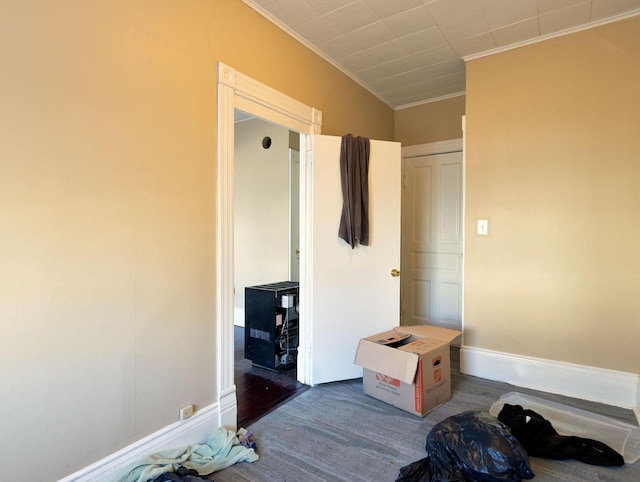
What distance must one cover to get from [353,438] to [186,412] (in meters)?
0.93

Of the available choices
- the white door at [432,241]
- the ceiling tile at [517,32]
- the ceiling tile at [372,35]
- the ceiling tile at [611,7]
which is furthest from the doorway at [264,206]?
the ceiling tile at [611,7]

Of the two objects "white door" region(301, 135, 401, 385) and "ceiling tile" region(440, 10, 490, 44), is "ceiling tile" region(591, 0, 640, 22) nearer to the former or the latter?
"ceiling tile" region(440, 10, 490, 44)

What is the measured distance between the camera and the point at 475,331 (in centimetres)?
294

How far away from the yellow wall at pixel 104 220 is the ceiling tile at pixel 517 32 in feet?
6.06

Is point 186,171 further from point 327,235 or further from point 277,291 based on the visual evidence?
point 277,291

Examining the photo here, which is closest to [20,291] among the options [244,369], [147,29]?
[147,29]

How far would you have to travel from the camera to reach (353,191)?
2738 millimetres

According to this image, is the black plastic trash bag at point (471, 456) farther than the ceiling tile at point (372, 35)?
No

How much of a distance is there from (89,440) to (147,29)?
6.03 ft

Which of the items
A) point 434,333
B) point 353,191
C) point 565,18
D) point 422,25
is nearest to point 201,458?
point 434,333

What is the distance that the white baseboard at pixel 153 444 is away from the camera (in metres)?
1.51

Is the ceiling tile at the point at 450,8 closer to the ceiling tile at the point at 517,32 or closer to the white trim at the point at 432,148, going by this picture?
the ceiling tile at the point at 517,32

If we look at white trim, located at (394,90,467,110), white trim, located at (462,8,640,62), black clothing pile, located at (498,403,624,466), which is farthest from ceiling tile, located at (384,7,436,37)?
black clothing pile, located at (498,403,624,466)

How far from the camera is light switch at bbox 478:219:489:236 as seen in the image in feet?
9.52
